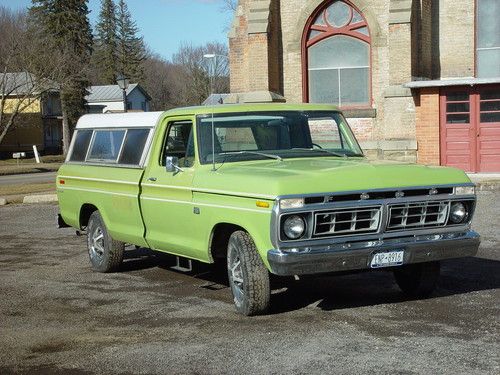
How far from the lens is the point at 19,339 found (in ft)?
23.4

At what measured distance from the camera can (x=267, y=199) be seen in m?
7.18

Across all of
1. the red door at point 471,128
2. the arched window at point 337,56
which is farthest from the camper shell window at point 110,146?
the arched window at point 337,56

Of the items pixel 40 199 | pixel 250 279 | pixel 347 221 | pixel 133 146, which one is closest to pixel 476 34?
pixel 40 199

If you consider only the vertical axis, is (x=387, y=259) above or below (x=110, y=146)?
below

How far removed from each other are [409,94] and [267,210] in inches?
728

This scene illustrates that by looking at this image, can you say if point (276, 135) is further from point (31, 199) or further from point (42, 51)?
point (42, 51)

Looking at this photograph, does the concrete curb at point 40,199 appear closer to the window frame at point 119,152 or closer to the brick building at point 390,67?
the brick building at point 390,67

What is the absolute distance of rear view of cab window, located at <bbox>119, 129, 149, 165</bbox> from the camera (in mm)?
A: 9688

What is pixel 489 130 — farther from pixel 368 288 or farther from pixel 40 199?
pixel 368 288

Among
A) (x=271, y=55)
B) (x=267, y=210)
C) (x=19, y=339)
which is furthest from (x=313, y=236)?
(x=271, y=55)

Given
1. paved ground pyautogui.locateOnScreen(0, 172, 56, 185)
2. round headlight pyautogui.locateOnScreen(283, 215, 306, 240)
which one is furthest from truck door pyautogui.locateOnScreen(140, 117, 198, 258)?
paved ground pyautogui.locateOnScreen(0, 172, 56, 185)

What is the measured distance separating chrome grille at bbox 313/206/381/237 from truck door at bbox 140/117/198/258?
1685 mm

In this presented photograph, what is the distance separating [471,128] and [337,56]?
4.84 meters

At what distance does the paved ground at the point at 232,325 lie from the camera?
19.9 feet
